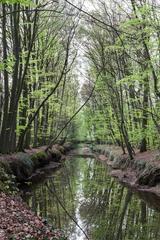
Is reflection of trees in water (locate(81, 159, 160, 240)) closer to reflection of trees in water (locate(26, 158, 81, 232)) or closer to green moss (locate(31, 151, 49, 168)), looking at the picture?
reflection of trees in water (locate(26, 158, 81, 232))

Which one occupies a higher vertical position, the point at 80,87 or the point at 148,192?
the point at 80,87

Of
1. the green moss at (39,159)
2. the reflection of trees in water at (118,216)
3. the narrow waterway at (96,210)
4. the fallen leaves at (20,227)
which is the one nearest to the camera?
the fallen leaves at (20,227)

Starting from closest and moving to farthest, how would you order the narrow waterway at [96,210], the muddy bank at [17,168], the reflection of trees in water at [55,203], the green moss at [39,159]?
the narrow waterway at [96,210] < the reflection of trees in water at [55,203] < the muddy bank at [17,168] < the green moss at [39,159]

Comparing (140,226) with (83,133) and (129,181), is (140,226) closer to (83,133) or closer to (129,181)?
(129,181)

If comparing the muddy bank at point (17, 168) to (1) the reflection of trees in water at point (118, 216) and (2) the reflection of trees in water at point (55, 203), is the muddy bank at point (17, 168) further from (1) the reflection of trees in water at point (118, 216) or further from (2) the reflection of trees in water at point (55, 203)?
(1) the reflection of trees in water at point (118, 216)

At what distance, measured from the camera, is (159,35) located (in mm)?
17547

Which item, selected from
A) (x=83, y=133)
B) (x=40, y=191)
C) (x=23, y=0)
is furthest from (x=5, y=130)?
(x=83, y=133)

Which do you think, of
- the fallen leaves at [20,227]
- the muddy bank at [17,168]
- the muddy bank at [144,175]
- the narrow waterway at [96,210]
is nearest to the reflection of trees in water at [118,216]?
the narrow waterway at [96,210]

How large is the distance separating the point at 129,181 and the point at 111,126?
18719mm

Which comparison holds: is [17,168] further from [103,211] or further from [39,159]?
[39,159]

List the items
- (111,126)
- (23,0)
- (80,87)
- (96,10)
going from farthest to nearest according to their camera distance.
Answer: (80,87)
(111,126)
(96,10)
(23,0)

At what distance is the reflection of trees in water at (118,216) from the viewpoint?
11.0 meters

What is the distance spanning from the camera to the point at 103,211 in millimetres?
14516

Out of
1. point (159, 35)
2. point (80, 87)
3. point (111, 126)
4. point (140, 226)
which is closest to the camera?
point (140, 226)
